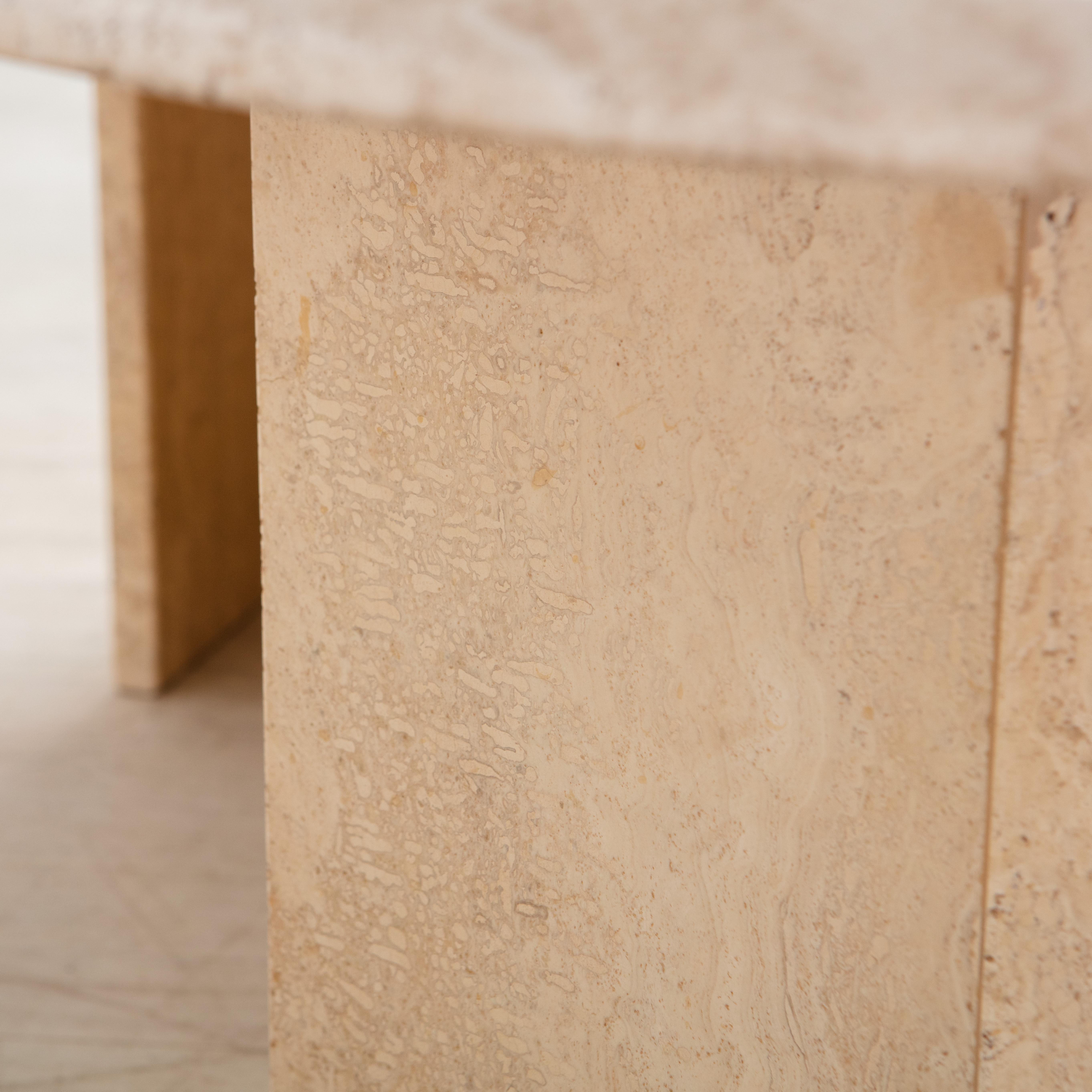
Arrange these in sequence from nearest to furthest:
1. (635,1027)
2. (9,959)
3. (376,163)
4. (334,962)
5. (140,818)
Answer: (376,163)
(635,1027)
(334,962)
(9,959)
(140,818)

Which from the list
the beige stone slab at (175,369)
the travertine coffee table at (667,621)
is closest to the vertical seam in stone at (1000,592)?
the travertine coffee table at (667,621)

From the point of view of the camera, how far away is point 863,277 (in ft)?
3.56

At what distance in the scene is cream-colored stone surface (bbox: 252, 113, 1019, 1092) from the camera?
1108 millimetres

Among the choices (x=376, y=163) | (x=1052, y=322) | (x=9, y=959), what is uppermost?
(x=376, y=163)

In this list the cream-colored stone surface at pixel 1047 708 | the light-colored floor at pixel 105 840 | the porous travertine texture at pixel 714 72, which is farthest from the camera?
the light-colored floor at pixel 105 840

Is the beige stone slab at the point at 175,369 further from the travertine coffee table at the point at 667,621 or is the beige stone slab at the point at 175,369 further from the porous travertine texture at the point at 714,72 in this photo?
the porous travertine texture at the point at 714,72

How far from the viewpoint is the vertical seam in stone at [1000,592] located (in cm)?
102

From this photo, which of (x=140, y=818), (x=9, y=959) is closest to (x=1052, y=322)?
(x=9, y=959)

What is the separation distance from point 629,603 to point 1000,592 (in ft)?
1.07

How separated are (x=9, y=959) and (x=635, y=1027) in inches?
56.8

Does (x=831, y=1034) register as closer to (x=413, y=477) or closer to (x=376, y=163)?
(x=413, y=477)

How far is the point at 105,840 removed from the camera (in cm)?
278

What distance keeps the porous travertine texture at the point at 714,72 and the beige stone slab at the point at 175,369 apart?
2.66 meters

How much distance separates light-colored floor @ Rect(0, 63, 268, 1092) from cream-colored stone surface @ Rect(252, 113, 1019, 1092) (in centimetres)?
83
